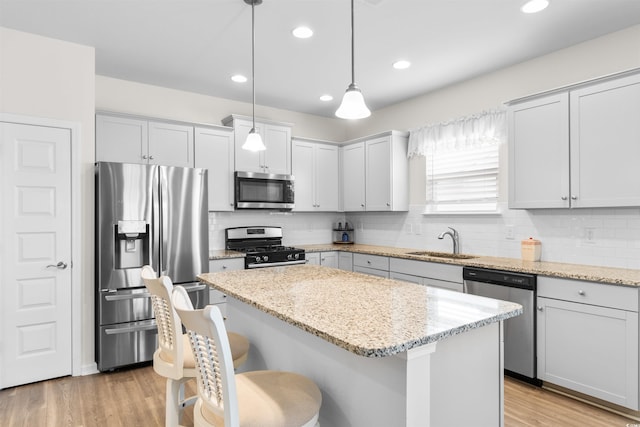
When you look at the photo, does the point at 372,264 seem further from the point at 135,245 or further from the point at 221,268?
the point at 135,245

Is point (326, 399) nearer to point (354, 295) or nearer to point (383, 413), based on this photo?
point (383, 413)

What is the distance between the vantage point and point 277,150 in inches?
188

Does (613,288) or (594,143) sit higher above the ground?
(594,143)

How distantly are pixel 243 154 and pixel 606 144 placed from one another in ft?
11.3

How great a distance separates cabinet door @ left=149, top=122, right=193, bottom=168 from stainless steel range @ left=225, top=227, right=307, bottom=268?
104 cm

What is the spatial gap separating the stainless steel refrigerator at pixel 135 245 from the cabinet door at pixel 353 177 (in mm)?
2232

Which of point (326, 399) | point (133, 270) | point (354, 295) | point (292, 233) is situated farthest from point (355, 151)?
point (326, 399)

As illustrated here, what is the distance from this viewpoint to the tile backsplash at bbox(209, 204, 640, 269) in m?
3.00

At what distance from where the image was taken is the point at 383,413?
4.43ft

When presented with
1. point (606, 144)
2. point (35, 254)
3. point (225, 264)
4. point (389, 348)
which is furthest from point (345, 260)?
point (389, 348)

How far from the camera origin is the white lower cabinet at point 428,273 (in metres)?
3.41

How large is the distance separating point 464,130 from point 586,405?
8.67 ft

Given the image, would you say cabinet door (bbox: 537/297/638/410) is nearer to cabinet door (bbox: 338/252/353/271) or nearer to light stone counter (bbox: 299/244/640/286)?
light stone counter (bbox: 299/244/640/286)

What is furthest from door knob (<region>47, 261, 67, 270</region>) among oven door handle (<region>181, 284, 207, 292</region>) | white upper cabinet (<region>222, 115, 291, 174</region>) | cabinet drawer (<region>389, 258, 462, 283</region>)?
cabinet drawer (<region>389, 258, 462, 283</region>)
